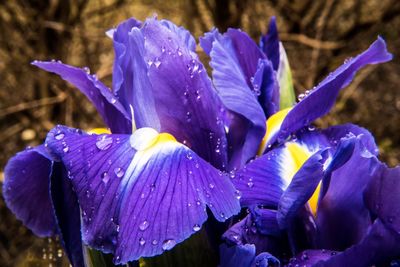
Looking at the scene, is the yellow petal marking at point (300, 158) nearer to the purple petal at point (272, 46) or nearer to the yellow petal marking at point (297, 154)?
the yellow petal marking at point (297, 154)

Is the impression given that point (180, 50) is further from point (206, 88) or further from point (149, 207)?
point (149, 207)

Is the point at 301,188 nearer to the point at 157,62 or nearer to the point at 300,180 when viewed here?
the point at 300,180

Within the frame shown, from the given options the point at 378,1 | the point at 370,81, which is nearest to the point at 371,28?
the point at 378,1

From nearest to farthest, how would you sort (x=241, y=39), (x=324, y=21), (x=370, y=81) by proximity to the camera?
(x=241, y=39) < (x=324, y=21) < (x=370, y=81)

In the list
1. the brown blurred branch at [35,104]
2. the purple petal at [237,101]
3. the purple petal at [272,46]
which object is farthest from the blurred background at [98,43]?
the purple petal at [237,101]

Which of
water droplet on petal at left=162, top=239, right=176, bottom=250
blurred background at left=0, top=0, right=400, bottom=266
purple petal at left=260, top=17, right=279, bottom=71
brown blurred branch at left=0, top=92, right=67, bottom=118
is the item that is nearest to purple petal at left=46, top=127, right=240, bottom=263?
water droplet on petal at left=162, top=239, right=176, bottom=250

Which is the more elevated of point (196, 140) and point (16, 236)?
point (196, 140)

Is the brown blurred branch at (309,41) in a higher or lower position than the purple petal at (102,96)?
lower
